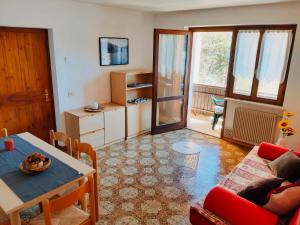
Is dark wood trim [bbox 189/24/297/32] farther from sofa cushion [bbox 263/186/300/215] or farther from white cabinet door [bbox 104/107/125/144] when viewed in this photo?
sofa cushion [bbox 263/186/300/215]

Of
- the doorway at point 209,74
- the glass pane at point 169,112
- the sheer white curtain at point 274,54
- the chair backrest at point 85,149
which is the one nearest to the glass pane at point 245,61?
the sheer white curtain at point 274,54

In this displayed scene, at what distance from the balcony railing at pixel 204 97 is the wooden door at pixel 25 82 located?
3837 millimetres

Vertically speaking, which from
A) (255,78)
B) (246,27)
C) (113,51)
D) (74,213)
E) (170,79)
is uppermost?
(246,27)

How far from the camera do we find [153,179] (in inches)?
131

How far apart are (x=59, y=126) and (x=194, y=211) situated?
9.42 ft

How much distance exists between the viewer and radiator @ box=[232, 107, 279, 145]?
4129 mm

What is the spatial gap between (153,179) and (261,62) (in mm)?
2743

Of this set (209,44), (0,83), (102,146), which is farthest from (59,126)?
(209,44)

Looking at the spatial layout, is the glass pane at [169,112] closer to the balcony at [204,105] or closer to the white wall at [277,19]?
the balcony at [204,105]

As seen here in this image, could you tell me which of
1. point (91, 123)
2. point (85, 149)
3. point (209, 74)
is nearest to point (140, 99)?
point (91, 123)

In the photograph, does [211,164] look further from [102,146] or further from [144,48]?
[144,48]

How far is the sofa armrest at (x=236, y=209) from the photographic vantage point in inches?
72.1

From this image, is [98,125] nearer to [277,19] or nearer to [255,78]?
[255,78]

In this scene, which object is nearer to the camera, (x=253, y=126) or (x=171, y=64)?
(x=253, y=126)
